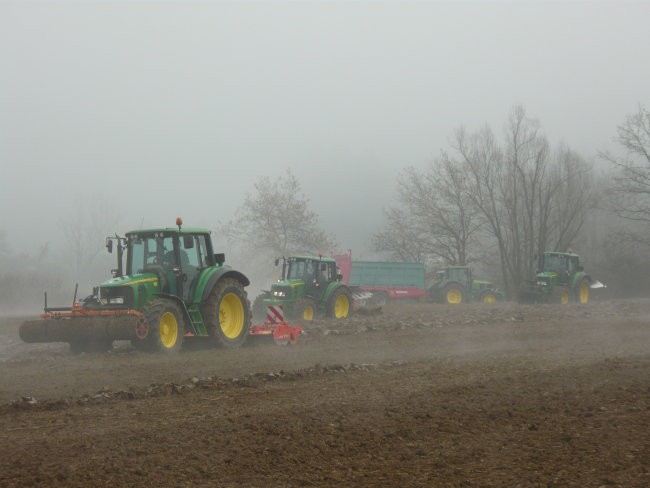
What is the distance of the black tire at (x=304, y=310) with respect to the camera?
2083 centimetres

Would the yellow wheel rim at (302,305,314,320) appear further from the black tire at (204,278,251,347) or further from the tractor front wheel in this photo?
the tractor front wheel

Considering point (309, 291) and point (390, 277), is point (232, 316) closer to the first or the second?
point (309, 291)

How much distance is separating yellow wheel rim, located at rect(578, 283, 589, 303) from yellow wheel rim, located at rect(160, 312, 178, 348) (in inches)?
890

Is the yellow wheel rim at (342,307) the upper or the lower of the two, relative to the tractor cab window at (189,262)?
lower

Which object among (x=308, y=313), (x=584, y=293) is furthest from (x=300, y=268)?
(x=584, y=293)

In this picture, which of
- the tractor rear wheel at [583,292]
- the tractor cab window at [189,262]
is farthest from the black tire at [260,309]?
the tractor rear wheel at [583,292]

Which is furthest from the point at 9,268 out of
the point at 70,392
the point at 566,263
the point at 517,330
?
the point at 70,392

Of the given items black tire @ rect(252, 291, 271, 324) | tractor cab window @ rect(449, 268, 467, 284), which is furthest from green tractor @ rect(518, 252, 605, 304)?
black tire @ rect(252, 291, 271, 324)

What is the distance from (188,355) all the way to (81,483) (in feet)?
24.7

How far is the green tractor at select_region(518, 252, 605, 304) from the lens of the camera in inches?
1190

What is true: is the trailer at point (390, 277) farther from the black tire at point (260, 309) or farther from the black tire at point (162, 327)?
the black tire at point (162, 327)

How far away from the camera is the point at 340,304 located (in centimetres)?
2238

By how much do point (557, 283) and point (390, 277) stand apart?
894 cm

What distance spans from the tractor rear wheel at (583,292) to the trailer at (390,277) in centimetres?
808
